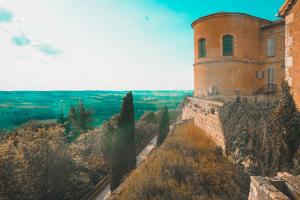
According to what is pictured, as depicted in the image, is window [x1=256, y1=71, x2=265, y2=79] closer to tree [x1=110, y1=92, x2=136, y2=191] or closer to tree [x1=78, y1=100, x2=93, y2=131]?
tree [x1=110, y1=92, x2=136, y2=191]

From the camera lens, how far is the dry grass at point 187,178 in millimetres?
7312

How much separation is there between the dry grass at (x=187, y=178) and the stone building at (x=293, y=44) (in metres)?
3.55

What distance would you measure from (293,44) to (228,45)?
10.1 m

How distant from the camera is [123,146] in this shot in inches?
559

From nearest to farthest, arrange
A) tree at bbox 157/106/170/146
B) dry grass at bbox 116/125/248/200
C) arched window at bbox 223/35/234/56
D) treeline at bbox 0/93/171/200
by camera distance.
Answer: dry grass at bbox 116/125/248/200
treeline at bbox 0/93/171/200
arched window at bbox 223/35/234/56
tree at bbox 157/106/170/146

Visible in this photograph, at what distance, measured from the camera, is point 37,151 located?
35.0 feet

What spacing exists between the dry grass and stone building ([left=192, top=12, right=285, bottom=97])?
7.99m

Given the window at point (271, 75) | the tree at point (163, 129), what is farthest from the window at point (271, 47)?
the tree at point (163, 129)

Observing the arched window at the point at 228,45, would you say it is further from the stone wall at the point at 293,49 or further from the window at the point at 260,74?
the stone wall at the point at 293,49

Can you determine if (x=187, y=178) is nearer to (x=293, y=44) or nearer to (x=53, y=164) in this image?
(x=293, y=44)

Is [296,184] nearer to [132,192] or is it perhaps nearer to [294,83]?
[294,83]

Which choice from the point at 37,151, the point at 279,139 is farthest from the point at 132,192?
the point at 37,151

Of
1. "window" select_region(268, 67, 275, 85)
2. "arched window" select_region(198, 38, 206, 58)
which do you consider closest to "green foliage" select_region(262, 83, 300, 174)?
"window" select_region(268, 67, 275, 85)

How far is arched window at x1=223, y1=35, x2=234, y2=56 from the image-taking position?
16.4m
